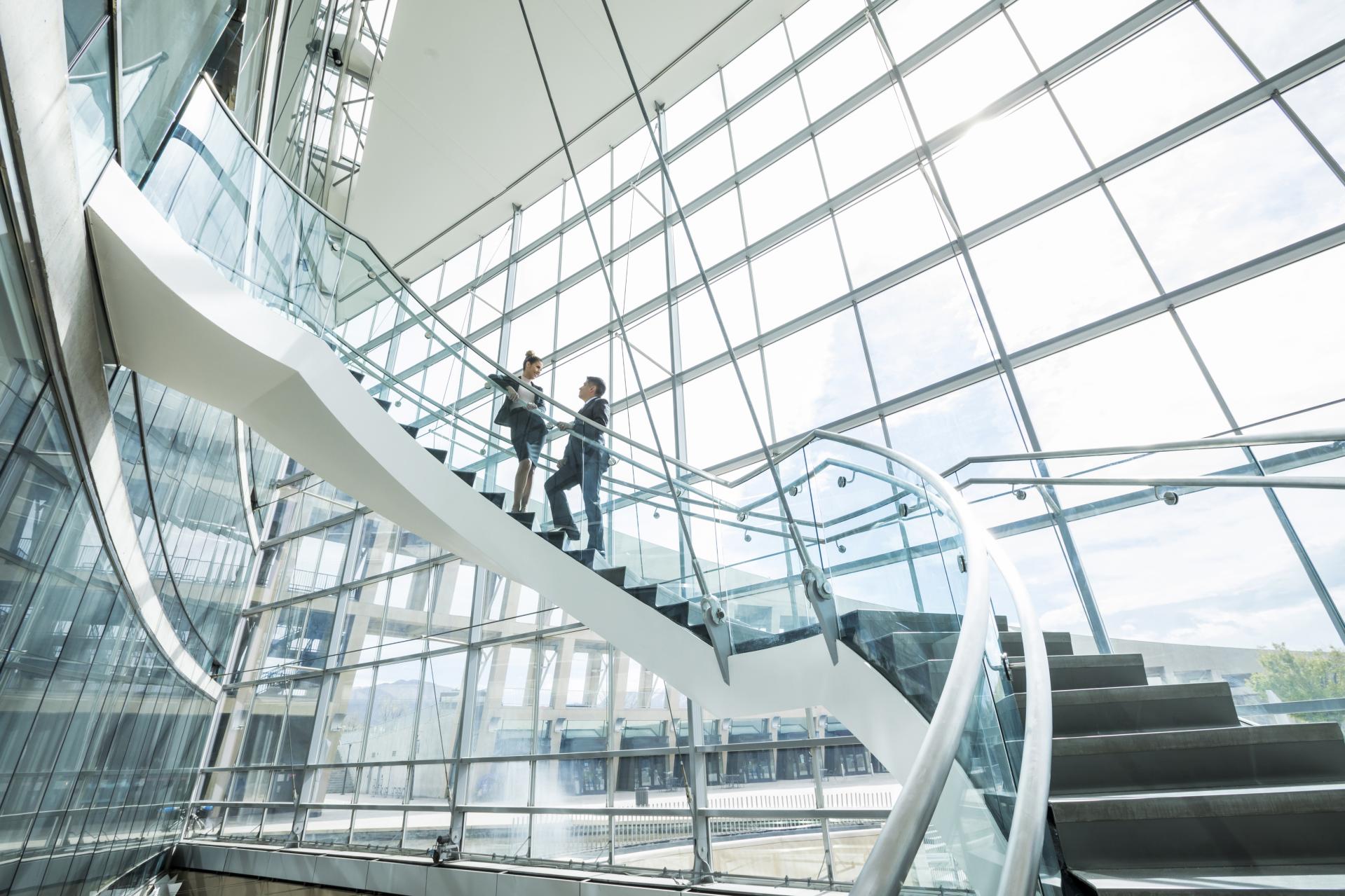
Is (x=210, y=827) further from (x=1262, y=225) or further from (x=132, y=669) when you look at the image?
(x=1262, y=225)

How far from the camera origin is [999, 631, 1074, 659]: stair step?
343cm

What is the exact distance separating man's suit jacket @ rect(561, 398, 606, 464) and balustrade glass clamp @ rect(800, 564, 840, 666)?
2.04 meters

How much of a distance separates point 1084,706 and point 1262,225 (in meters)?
5.27

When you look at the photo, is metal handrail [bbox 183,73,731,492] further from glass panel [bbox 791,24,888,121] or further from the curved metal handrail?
glass panel [bbox 791,24,888,121]

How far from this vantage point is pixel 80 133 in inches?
103

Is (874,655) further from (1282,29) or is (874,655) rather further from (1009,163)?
(1282,29)

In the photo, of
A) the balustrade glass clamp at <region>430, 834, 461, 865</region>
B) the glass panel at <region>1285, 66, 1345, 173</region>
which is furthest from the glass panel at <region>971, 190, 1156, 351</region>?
the balustrade glass clamp at <region>430, 834, 461, 865</region>

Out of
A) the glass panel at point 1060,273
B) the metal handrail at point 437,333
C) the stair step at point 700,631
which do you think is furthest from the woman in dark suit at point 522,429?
the glass panel at point 1060,273

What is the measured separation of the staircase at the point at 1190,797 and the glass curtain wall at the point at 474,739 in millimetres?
4158

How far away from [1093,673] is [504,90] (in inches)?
436

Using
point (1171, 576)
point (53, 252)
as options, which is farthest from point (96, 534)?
point (1171, 576)

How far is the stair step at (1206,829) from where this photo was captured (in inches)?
72.6

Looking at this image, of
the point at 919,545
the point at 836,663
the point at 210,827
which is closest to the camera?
the point at 919,545

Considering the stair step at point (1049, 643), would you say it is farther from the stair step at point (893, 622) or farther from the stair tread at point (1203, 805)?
the stair tread at point (1203, 805)
